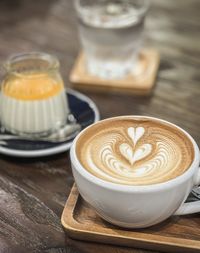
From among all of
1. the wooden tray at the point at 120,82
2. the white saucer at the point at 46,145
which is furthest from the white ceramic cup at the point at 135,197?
the wooden tray at the point at 120,82

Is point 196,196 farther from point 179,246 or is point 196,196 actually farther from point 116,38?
point 116,38

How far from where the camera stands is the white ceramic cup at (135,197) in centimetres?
63

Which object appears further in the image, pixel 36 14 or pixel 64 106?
pixel 36 14

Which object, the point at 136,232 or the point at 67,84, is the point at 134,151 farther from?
the point at 67,84

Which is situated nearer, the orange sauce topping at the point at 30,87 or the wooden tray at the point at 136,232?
the wooden tray at the point at 136,232

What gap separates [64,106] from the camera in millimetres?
963

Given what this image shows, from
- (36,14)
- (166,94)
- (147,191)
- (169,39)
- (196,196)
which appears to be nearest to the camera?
(147,191)

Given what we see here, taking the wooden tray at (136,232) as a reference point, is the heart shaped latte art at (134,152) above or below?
above

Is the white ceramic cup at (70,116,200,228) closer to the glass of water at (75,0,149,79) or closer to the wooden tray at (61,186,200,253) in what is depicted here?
the wooden tray at (61,186,200,253)

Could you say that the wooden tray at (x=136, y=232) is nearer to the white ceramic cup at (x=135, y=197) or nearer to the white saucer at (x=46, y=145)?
the white ceramic cup at (x=135, y=197)

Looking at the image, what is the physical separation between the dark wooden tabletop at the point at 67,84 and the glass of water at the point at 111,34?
0.08 m

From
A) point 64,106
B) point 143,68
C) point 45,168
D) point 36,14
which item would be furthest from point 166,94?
point 36,14

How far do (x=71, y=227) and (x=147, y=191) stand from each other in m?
0.14

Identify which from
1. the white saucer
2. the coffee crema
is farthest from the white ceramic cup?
the white saucer
